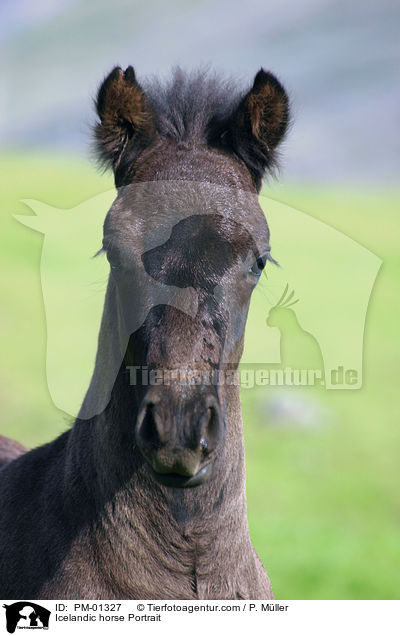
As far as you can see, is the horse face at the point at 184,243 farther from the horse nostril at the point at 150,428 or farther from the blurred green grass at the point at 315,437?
the blurred green grass at the point at 315,437

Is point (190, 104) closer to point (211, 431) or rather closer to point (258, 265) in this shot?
point (258, 265)

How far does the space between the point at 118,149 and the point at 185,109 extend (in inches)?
15.8

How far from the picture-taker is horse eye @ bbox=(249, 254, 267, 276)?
3.04 meters

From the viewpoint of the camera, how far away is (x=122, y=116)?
11.0 ft

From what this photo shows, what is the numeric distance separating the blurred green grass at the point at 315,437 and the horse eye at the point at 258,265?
17.5ft

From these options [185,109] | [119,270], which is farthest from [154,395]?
[185,109]

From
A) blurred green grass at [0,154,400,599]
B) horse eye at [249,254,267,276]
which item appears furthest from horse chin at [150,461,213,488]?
blurred green grass at [0,154,400,599]

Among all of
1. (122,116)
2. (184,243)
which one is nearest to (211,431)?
(184,243)

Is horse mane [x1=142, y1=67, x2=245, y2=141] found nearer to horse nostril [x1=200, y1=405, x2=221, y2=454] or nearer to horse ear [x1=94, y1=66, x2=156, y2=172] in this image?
horse ear [x1=94, y1=66, x2=156, y2=172]

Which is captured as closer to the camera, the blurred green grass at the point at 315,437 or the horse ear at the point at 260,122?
the horse ear at the point at 260,122
